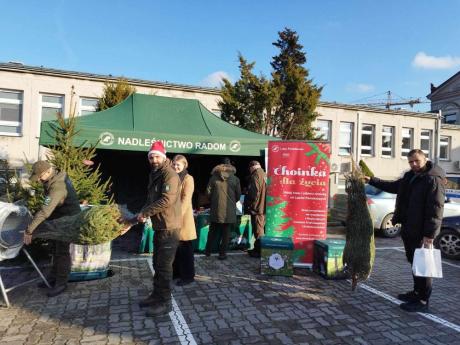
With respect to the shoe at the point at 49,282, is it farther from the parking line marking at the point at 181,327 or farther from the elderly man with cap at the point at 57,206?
the parking line marking at the point at 181,327

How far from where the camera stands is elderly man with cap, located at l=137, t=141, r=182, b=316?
4.00 meters

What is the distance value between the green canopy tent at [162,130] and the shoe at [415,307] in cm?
445

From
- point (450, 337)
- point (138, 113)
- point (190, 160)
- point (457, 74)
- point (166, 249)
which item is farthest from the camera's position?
point (457, 74)

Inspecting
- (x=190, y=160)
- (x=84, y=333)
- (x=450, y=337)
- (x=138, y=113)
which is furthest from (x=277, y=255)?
(x=190, y=160)

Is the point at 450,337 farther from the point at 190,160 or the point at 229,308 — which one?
the point at 190,160

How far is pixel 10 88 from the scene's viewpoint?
582 inches

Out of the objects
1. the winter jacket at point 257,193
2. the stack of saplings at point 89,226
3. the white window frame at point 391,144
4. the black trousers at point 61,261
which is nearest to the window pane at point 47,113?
the winter jacket at point 257,193

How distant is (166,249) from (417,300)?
306 centimetres

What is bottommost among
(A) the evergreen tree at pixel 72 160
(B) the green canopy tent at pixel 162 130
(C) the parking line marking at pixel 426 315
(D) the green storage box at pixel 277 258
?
(C) the parking line marking at pixel 426 315

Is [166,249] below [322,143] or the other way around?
below

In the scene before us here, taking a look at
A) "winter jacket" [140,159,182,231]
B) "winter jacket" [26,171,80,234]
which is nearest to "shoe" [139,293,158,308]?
"winter jacket" [140,159,182,231]

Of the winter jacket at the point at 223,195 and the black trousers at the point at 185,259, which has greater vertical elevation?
the winter jacket at the point at 223,195

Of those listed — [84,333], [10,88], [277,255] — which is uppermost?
[10,88]

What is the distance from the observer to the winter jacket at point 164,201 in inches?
157
